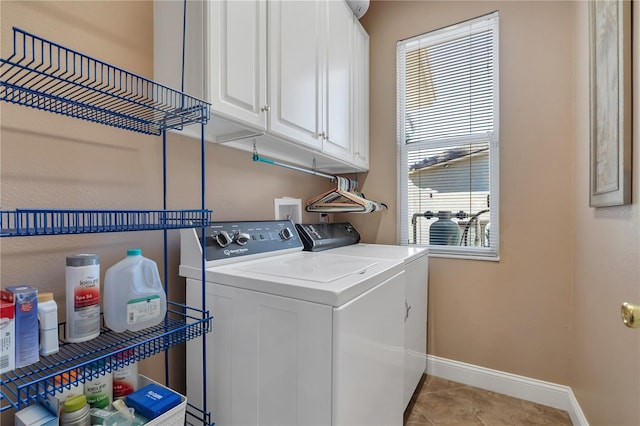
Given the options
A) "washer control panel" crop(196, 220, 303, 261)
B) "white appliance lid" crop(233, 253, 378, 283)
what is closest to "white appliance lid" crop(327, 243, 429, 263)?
"white appliance lid" crop(233, 253, 378, 283)

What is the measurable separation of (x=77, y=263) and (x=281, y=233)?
92 cm

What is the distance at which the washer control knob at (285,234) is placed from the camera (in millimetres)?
1633

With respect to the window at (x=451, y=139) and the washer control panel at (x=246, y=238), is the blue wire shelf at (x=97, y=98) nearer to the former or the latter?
the washer control panel at (x=246, y=238)

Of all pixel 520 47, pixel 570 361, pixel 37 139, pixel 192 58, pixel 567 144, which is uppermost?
pixel 520 47

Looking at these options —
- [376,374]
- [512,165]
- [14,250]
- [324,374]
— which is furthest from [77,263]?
[512,165]

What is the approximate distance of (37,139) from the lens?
94 centimetres

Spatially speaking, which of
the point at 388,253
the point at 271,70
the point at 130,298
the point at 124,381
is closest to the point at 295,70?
the point at 271,70

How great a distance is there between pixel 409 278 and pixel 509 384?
1112mm

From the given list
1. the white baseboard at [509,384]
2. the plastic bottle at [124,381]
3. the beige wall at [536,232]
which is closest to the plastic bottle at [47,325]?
the plastic bottle at [124,381]

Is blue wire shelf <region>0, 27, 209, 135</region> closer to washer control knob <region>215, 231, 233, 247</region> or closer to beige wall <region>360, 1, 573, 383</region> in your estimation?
washer control knob <region>215, 231, 233, 247</region>

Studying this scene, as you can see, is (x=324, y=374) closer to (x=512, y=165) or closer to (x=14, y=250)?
(x=14, y=250)

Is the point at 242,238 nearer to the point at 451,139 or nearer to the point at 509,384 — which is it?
the point at 451,139

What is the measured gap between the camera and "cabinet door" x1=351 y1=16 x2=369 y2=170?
2217mm

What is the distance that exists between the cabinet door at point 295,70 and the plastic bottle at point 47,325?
39.3 inches
